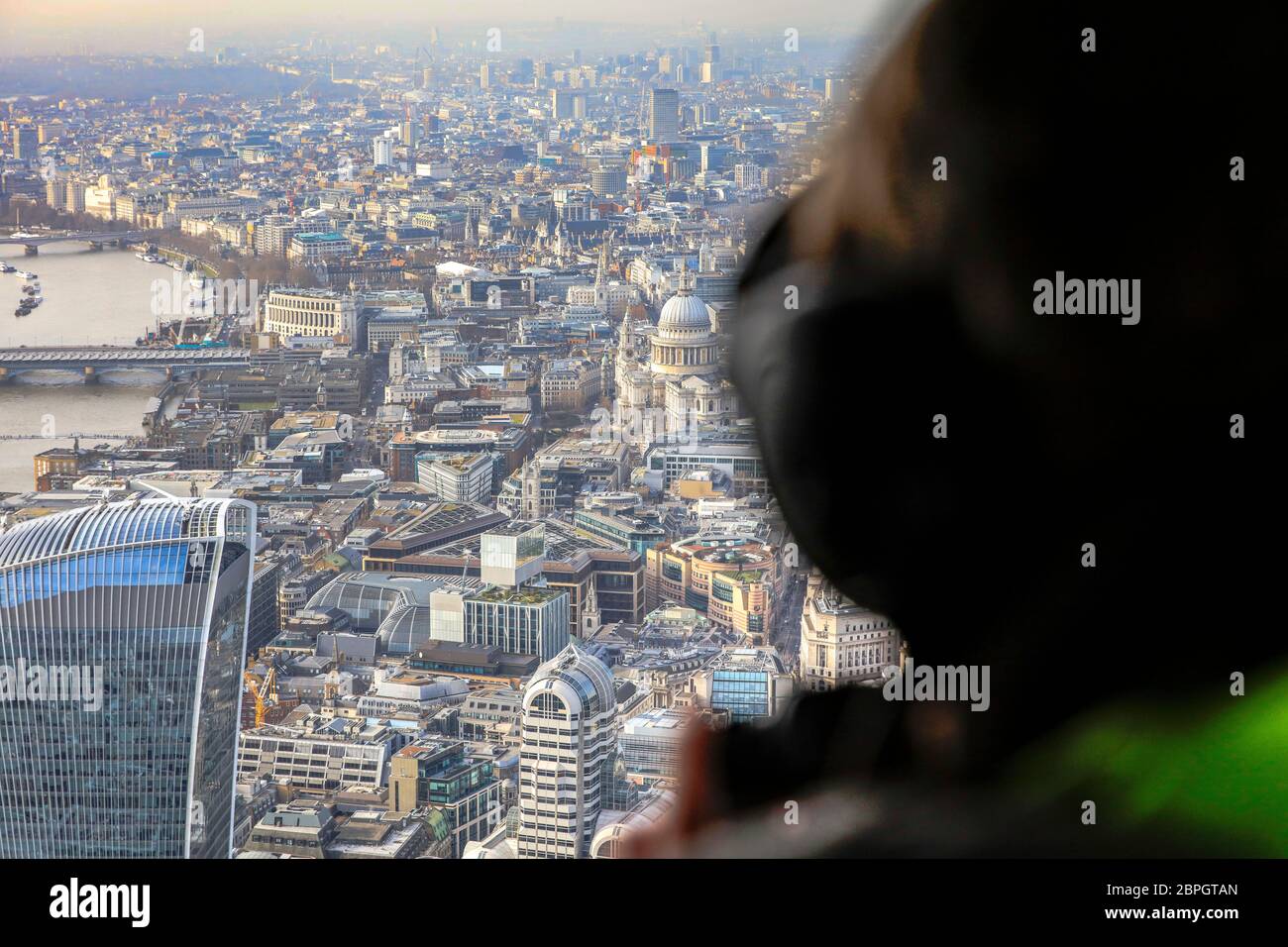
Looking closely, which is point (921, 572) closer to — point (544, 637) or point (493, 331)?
point (544, 637)

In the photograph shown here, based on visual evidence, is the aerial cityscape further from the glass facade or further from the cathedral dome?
the glass facade

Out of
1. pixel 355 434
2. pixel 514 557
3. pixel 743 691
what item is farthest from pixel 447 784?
pixel 743 691

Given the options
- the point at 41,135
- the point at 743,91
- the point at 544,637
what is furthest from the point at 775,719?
the point at 41,135

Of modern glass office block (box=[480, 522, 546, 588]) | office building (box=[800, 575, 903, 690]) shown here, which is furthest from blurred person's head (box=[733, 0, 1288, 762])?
modern glass office block (box=[480, 522, 546, 588])

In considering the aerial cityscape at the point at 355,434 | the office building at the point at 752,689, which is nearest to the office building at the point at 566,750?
the aerial cityscape at the point at 355,434

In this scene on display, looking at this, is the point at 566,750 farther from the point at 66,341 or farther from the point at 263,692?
the point at 66,341
